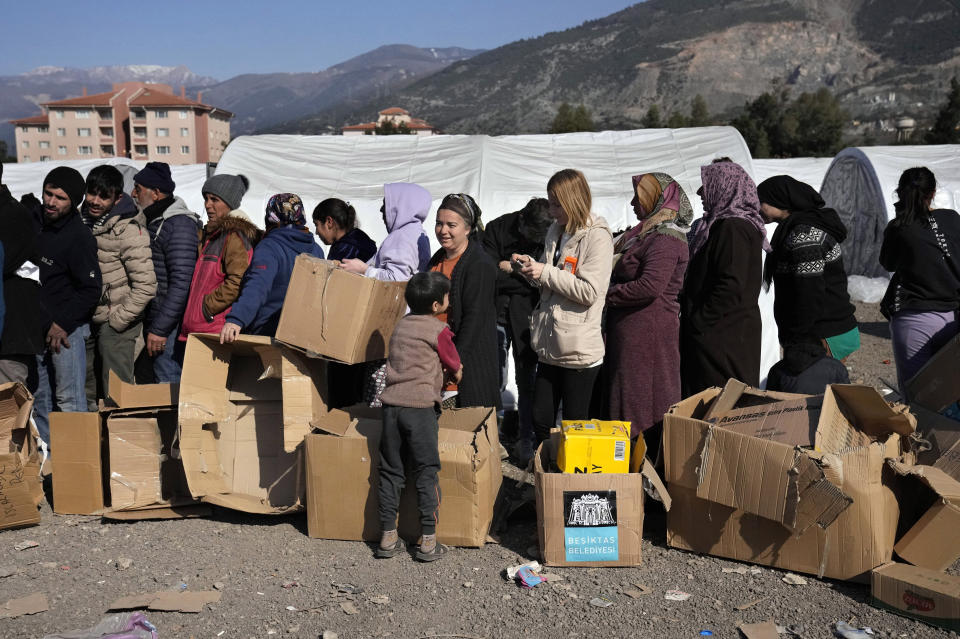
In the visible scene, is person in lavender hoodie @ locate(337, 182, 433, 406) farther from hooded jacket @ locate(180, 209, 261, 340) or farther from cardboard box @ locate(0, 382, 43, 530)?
cardboard box @ locate(0, 382, 43, 530)

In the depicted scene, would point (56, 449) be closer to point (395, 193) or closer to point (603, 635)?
point (395, 193)

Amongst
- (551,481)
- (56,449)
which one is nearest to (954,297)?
(551,481)

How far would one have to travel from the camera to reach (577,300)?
13.5 feet

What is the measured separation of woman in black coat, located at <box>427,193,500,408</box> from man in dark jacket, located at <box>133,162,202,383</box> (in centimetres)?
160

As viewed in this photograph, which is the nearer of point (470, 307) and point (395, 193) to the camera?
point (470, 307)

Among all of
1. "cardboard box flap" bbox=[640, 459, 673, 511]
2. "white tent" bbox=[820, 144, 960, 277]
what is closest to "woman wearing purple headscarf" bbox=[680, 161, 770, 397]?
"cardboard box flap" bbox=[640, 459, 673, 511]

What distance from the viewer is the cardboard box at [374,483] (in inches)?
155

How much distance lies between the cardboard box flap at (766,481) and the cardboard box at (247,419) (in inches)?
81.8

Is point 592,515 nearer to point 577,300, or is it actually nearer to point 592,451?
point 592,451

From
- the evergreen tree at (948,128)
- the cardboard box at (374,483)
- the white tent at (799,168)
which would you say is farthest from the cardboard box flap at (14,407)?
the evergreen tree at (948,128)

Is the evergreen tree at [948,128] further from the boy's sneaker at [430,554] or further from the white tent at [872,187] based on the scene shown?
the boy's sneaker at [430,554]

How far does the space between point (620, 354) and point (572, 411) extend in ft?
1.32

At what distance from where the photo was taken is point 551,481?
373 cm

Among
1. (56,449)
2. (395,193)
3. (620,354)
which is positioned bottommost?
(56,449)
